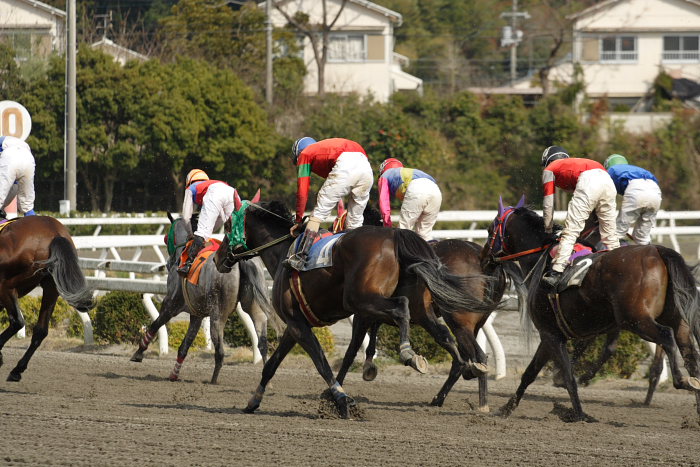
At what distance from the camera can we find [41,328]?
825 centimetres

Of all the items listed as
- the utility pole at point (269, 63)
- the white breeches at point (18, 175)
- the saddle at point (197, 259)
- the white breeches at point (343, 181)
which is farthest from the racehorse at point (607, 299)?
the utility pole at point (269, 63)

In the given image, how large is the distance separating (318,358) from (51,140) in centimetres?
2183

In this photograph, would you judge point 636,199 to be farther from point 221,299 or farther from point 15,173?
point 15,173

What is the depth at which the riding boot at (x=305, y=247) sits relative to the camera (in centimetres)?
664

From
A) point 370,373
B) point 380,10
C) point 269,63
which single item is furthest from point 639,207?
point 380,10

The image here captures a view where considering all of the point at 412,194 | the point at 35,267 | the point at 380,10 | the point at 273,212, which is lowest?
the point at 35,267

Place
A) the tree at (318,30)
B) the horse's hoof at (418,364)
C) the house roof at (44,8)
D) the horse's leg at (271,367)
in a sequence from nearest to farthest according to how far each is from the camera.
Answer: the horse's hoof at (418,364)
the horse's leg at (271,367)
the house roof at (44,8)
the tree at (318,30)

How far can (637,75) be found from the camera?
40312 millimetres

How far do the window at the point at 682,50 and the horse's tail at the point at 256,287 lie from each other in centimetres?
3529

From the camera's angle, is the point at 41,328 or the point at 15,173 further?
the point at 15,173

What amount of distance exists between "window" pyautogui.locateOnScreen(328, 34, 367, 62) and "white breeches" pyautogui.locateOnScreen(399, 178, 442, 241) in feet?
102

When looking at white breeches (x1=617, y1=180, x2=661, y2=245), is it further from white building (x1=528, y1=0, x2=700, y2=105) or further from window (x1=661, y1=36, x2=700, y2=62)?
window (x1=661, y1=36, x2=700, y2=62)

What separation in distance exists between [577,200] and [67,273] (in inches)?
153

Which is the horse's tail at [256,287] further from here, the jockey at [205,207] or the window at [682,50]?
the window at [682,50]
